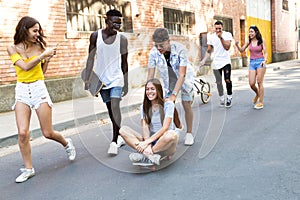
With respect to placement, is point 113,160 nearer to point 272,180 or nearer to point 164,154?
point 164,154

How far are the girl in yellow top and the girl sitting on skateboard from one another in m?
1.01

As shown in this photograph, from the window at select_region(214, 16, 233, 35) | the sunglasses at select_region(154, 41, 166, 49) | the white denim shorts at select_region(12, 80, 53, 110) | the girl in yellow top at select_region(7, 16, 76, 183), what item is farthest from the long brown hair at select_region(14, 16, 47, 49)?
the window at select_region(214, 16, 233, 35)

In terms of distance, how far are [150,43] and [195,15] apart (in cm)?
1388

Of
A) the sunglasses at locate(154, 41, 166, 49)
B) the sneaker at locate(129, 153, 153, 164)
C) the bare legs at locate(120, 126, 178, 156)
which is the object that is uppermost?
the sunglasses at locate(154, 41, 166, 49)

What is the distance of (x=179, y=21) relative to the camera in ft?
55.0

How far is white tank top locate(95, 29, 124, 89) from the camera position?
194 inches

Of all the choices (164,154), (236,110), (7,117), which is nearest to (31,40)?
(164,154)

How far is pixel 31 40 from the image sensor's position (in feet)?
13.6

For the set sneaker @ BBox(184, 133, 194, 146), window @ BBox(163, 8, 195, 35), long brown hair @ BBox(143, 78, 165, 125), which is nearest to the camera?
→ long brown hair @ BBox(143, 78, 165, 125)

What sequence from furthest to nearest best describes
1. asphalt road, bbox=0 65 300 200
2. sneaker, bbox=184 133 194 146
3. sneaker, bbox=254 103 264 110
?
sneaker, bbox=254 103 264 110 < sneaker, bbox=184 133 194 146 < asphalt road, bbox=0 65 300 200

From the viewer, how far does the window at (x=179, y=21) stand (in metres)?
15.9

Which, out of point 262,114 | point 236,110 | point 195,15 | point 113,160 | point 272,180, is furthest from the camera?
point 195,15

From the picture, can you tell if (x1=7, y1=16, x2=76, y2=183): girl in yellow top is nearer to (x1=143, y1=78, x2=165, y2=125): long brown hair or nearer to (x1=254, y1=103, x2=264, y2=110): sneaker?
(x1=143, y1=78, x2=165, y2=125): long brown hair

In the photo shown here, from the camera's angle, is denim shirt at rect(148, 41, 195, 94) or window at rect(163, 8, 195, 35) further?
window at rect(163, 8, 195, 35)
